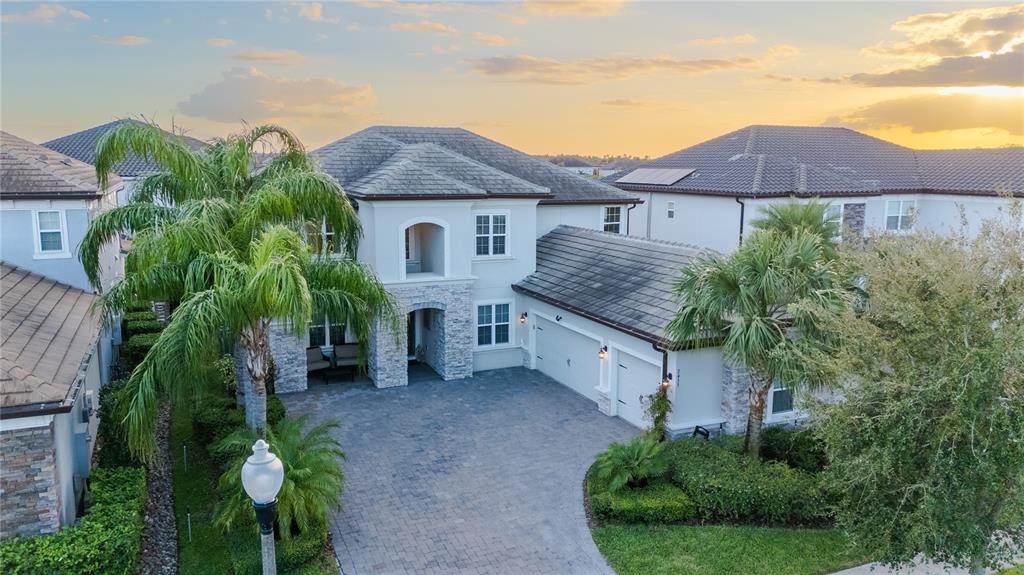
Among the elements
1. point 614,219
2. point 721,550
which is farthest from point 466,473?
point 614,219

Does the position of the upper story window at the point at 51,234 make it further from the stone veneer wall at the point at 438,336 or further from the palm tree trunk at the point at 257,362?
the stone veneer wall at the point at 438,336

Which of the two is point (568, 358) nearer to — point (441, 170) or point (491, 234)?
point (491, 234)

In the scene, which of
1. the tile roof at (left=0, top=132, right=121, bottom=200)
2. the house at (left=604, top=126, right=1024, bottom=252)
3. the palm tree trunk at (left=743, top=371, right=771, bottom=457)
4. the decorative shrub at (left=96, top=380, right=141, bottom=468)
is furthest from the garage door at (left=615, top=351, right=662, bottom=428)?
the tile roof at (left=0, top=132, right=121, bottom=200)

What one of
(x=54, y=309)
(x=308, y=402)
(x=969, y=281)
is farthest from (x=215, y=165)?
(x=969, y=281)

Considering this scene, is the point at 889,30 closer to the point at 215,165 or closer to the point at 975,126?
the point at 975,126

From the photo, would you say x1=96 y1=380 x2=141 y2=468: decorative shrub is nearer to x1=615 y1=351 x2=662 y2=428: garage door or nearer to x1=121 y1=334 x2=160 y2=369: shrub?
x1=121 y1=334 x2=160 y2=369: shrub

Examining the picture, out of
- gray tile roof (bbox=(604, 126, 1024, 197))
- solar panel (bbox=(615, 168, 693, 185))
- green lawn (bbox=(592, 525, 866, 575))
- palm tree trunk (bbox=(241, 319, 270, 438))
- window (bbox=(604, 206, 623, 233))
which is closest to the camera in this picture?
green lawn (bbox=(592, 525, 866, 575))

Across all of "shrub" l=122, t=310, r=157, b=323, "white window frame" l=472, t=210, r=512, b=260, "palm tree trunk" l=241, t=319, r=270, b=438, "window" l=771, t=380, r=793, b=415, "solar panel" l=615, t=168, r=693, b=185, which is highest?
"solar panel" l=615, t=168, r=693, b=185
